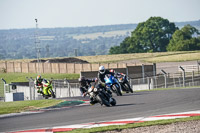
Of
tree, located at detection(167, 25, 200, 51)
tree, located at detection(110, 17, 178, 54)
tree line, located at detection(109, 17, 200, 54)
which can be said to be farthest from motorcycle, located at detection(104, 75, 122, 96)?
tree, located at detection(110, 17, 178, 54)

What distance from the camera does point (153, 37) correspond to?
450ft

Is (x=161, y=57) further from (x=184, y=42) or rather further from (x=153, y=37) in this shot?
(x=153, y=37)

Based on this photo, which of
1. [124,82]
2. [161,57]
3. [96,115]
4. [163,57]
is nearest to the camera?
[96,115]

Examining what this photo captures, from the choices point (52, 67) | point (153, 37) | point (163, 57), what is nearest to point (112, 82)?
point (52, 67)

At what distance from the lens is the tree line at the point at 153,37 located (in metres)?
122

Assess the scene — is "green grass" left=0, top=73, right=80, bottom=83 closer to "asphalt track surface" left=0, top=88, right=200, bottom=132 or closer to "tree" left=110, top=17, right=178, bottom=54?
"asphalt track surface" left=0, top=88, right=200, bottom=132

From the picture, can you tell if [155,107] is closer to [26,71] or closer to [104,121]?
[104,121]

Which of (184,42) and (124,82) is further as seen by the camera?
(184,42)

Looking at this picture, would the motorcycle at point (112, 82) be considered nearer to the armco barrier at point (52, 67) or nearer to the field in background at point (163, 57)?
the armco barrier at point (52, 67)

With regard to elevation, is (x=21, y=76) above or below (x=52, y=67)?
below

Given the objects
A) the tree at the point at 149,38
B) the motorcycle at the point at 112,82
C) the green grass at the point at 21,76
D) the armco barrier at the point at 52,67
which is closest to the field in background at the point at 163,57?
the armco barrier at the point at 52,67

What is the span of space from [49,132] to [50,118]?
3.08m

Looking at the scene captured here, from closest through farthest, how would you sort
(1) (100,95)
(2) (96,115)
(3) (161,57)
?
(2) (96,115)
(1) (100,95)
(3) (161,57)

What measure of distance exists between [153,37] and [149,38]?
3.48 m
